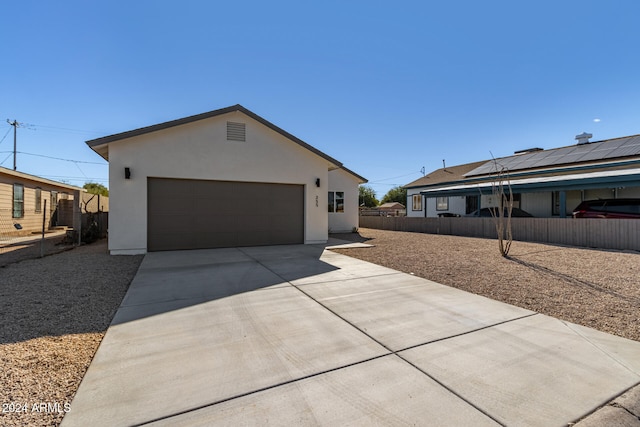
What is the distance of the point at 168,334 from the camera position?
3332mm

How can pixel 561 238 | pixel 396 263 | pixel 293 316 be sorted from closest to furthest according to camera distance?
pixel 293 316 < pixel 396 263 < pixel 561 238

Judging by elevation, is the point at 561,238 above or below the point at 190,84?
below

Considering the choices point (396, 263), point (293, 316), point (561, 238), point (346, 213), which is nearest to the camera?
point (293, 316)

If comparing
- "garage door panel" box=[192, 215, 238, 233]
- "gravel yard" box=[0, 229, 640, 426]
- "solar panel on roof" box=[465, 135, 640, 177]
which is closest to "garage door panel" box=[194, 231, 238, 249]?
"garage door panel" box=[192, 215, 238, 233]

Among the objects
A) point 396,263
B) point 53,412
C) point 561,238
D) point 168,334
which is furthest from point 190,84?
point 561,238

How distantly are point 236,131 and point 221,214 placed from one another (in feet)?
9.68

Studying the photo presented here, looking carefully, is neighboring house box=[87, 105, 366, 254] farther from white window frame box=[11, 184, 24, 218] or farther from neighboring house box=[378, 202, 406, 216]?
neighboring house box=[378, 202, 406, 216]

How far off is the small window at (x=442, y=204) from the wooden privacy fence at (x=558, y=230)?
19.8 ft

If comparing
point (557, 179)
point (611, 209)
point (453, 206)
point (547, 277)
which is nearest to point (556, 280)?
point (547, 277)

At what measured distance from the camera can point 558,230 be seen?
38.9 ft

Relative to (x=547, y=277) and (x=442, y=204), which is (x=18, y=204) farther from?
(x=442, y=204)

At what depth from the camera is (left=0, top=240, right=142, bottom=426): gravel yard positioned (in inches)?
85.5

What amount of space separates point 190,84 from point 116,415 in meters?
13.0

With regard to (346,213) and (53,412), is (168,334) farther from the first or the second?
(346,213)
